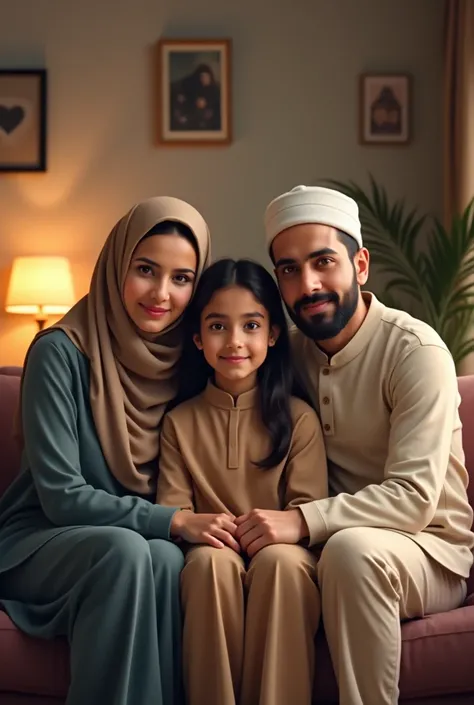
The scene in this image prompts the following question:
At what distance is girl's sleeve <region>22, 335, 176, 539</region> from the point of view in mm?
1984

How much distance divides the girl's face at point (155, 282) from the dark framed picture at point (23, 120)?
233cm

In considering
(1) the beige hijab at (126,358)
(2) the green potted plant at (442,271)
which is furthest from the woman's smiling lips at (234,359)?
(2) the green potted plant at (442,271)

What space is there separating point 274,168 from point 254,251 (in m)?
0.38

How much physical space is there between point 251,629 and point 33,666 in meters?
0.43

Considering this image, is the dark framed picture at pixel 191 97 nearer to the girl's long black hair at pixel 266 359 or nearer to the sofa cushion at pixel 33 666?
the girl's long black hair at pixel 266 359

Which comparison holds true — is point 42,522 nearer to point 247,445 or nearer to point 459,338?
point 247,445

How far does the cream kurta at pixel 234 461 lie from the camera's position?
2.07m

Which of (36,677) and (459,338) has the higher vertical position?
(459,338)

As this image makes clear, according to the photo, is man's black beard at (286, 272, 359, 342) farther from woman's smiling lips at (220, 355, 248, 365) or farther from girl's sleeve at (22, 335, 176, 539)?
girl's sleeve at (22, 335, 176, 539)

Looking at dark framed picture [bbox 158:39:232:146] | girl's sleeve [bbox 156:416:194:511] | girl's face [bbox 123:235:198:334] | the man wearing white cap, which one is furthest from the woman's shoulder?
dark framed picture [bbox 158:39:232:146]

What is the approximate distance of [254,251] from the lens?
432 centimetres

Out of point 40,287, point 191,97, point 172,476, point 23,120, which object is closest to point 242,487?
point 172,476

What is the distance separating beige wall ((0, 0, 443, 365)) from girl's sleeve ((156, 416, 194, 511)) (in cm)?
225

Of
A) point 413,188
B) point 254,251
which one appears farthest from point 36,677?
point 413,188
